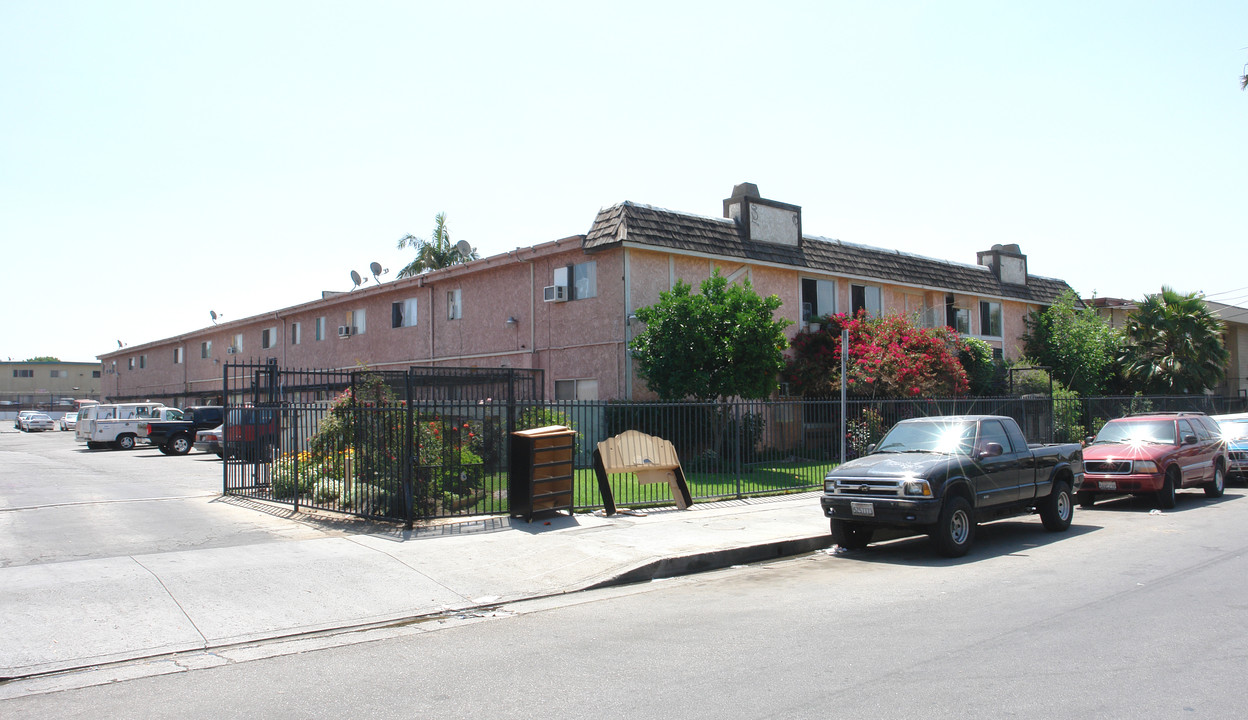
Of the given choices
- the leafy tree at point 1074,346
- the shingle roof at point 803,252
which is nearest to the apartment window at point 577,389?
the shingle roof at point 803,252

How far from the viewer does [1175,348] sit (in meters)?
29.5

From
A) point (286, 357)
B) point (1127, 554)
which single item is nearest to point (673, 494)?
point (1127, 554)

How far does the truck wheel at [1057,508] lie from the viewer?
12.0 meters

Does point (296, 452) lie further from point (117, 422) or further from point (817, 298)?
point (117, 422)

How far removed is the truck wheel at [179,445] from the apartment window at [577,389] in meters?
16.4

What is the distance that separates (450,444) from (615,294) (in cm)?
929

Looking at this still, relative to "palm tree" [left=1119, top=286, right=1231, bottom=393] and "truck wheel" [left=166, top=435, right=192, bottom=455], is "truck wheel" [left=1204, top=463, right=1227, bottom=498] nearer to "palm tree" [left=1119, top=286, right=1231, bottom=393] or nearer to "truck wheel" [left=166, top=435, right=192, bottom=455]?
"palm tree" [left=1119, top=286, right=1231, bottom=393]

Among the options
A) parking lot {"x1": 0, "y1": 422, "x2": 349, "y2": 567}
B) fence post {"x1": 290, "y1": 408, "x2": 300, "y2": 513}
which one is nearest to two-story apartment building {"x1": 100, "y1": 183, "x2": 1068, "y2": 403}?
fence post {"x1": 290, "y1": 408, "x2": 300, "y2": 513}

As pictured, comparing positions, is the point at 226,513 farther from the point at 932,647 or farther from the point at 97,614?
the point at 932,647

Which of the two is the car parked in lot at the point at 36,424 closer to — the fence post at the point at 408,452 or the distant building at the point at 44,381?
the distant building at the point at 44,381

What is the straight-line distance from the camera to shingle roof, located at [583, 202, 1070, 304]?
2014 centimetres

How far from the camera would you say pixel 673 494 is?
13867mm

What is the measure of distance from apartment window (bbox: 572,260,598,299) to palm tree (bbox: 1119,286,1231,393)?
20.8 m

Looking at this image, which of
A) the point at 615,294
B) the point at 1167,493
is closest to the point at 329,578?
the point at 615,294
